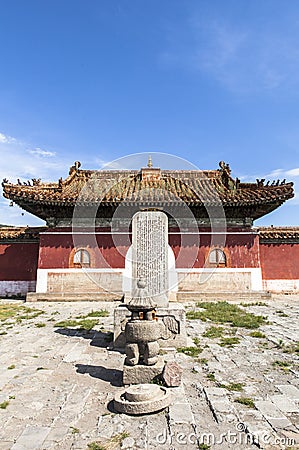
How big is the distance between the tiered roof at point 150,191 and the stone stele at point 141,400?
9.67 metres

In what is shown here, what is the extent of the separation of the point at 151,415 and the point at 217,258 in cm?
1079

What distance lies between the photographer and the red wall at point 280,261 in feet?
47.9

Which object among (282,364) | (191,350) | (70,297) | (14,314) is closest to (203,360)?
(191,350)

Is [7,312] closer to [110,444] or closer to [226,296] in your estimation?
[226,296]

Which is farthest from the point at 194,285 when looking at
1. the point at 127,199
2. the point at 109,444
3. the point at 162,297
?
the point at 109,444

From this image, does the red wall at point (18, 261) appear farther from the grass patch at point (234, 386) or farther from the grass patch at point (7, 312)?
the grass patch at point (234, 386)

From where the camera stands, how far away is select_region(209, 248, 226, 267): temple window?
536 inches

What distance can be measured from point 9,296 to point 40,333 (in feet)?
27.6

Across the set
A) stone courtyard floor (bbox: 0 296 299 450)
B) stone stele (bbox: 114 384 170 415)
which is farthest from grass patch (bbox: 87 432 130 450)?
stone stele (bbox: 114 384 170 415)

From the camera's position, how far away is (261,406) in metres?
3.46

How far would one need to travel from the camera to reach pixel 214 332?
275 inches

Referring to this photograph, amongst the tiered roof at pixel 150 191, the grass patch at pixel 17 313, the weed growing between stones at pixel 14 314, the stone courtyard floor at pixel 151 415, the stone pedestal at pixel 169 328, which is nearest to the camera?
the stone courtyard floor at pixel 151 415

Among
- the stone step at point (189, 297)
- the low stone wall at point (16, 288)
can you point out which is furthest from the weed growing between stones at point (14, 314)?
the low stone wall at point (16, 288)

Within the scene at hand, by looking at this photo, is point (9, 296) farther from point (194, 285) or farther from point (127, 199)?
point (194, 285)
